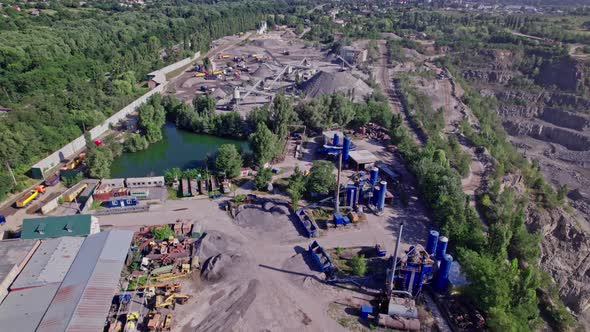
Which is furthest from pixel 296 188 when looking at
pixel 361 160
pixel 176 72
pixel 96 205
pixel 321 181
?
pixel 176 72

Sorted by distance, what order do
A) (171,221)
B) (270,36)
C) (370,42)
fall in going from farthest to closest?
(270,36) < (370,42) < (171,221)

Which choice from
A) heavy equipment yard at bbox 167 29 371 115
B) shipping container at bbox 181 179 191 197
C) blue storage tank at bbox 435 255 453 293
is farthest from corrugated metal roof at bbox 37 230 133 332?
heavy equipment yard at bbox 167 29 371 115

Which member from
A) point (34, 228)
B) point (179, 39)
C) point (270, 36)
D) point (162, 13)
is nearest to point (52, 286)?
point (34, 228)

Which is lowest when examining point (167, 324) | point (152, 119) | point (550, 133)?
point (550, 133)

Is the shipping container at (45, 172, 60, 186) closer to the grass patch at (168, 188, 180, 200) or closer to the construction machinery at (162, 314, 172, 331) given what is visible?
the grass patch at (168, 188, 180, 200)

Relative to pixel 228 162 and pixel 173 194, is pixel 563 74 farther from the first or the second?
pixel 173 194

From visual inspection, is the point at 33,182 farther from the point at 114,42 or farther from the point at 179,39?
the point at 179,39
